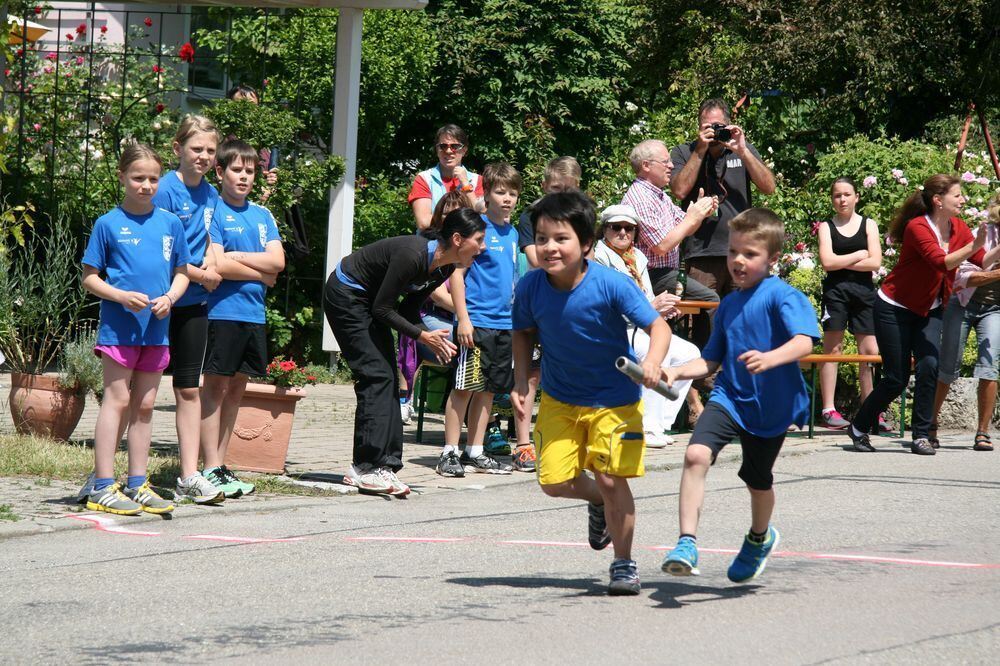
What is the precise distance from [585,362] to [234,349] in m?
2.96

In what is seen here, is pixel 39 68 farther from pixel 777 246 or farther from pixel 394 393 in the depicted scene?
pixel 777 246

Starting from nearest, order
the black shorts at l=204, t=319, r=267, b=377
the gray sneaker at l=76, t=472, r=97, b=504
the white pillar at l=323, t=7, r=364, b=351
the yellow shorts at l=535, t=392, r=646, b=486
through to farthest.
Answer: the yellow shorts at l=535, t=392, r=646, b=486 < the gray sneaker at l=76, t=472, r=97, b=504 < the black shorts at l=204, t=319, r=267, b=377 < the white pillar at l=323, t=7, r=364, b=351

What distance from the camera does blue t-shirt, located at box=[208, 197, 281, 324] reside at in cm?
806

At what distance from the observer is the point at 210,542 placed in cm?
652

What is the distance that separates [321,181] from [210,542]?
7.29m

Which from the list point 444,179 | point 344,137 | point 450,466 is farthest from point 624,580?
point 344,137

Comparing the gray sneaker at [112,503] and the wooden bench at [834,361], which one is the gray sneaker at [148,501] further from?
the wooden bench at [834,361]

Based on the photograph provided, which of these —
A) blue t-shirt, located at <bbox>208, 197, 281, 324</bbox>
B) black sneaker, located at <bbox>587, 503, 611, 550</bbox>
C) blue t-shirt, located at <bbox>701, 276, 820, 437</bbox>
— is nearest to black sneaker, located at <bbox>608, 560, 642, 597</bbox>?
black sneaker, located at <bbox>587, 503, 611, 550</bbox>

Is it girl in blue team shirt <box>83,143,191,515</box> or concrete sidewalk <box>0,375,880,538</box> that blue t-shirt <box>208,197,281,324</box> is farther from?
concrete sidewalk <box>0,375,880,538</box>

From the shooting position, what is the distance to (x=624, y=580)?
216 inches

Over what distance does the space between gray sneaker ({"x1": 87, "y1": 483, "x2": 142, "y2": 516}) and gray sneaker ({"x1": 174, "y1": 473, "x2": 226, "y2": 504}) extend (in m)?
0.45

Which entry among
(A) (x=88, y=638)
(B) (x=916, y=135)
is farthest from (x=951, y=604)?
(B) (x=916, y=135)

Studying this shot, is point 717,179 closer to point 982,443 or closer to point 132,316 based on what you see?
point 982,443

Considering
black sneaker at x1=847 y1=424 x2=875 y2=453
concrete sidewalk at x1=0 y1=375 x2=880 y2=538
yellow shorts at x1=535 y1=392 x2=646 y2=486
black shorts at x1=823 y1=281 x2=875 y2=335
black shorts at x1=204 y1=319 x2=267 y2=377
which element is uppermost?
black shorts at x1=823 y1=281 x2=875 y2=335
